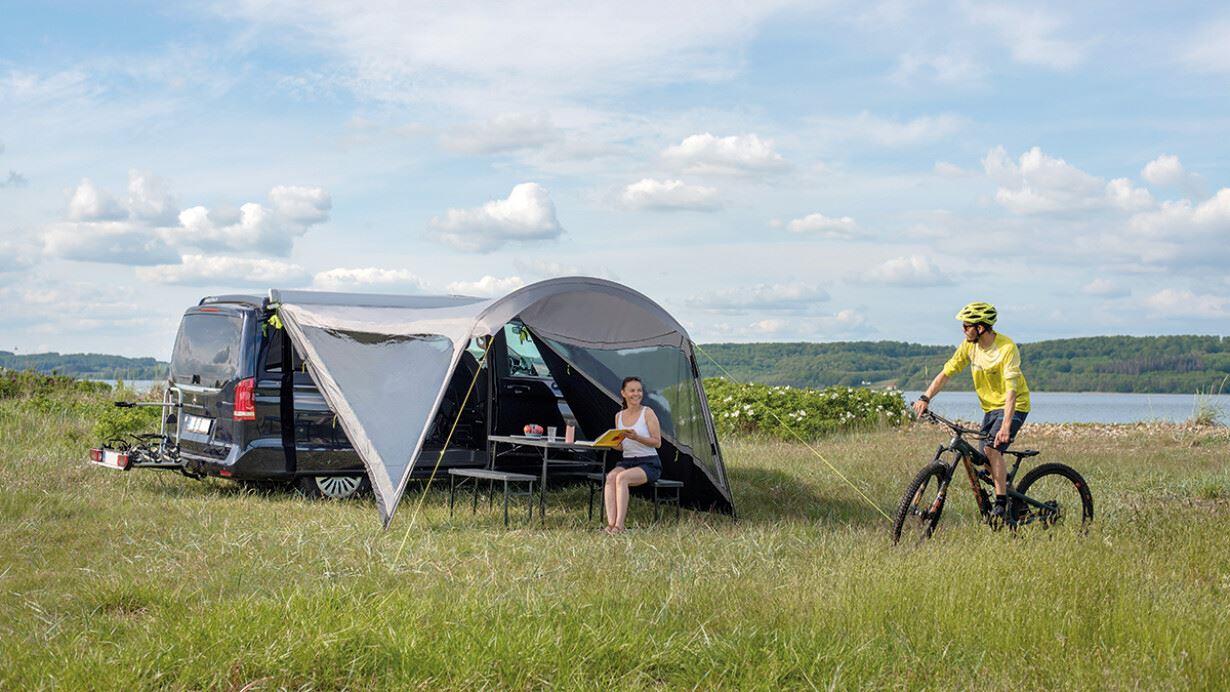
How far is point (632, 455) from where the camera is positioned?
31.5 feet

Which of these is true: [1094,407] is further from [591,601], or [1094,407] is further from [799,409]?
[591,601]

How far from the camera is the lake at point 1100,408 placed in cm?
1953

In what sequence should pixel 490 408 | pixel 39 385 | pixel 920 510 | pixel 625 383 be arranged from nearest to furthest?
pixel 920 510 < pixel 625 383 < pixel 490 408 < pixel 39 385

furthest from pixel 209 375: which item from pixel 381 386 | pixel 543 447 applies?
pixel 543 447

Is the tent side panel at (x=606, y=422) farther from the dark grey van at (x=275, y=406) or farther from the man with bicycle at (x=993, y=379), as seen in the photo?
the man with bicycle at (x=993, y=379)

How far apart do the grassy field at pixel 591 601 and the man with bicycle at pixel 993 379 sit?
0.65m

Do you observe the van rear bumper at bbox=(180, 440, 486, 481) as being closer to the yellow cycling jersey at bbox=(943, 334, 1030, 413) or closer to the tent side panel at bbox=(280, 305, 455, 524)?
the tent side panel at bbox=(280, 305, 455, 524)

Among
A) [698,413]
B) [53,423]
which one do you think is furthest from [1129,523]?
[53,423]

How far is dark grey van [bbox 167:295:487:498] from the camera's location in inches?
398

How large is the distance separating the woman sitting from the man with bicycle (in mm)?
2210

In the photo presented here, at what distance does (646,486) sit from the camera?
1059cm

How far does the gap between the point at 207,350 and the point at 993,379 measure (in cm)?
668

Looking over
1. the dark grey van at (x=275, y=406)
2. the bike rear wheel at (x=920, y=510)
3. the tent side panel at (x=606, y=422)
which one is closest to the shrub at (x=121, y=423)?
the dark grey van at (x=275, y=406)

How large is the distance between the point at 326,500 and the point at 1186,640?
7181mm
